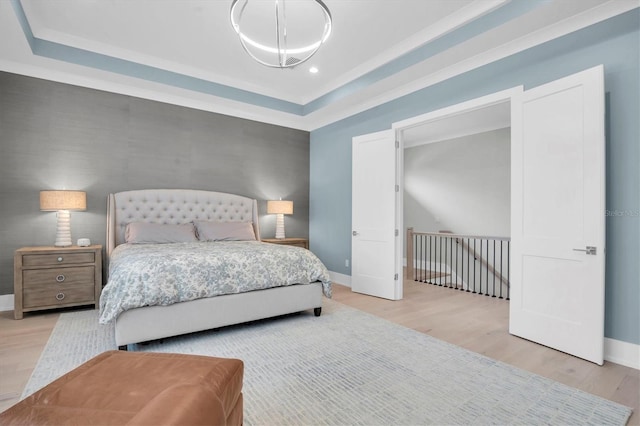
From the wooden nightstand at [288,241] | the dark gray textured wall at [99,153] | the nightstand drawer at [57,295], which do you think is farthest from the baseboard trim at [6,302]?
the wooden nightstand at [288,241]

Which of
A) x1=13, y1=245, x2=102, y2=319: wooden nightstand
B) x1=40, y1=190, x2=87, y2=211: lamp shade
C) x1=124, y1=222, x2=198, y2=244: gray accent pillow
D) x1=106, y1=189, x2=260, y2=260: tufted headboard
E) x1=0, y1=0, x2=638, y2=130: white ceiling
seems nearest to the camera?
x1=0, y1=0, x2=638, y2=130: white ceiling

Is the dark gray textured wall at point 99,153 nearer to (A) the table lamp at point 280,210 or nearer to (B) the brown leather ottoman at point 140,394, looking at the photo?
(A) the table lamp at point 280,210

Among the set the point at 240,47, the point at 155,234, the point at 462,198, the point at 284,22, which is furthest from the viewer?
the point at 462,198

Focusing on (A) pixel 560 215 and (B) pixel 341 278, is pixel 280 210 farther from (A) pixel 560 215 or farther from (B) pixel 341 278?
(A) pixel 560 215

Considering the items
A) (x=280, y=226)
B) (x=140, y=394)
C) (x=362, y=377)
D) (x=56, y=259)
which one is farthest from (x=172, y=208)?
(x=140, y=394)

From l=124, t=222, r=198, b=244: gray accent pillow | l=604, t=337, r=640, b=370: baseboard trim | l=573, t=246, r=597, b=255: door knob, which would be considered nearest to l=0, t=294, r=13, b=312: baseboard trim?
l=124, t=222, r=198, b=244: gray accent pillow

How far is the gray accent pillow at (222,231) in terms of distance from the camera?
173 inches

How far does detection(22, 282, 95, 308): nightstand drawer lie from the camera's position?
3.35m

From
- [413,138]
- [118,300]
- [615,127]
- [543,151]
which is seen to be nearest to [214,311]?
[118,300]

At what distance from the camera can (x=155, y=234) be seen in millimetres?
3990

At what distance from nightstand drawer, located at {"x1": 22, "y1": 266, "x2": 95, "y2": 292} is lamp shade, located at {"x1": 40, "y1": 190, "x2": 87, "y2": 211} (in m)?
0.68

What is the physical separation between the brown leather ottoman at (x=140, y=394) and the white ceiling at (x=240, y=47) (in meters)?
3.08

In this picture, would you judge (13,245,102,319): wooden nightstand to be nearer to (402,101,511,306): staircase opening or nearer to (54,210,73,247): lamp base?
(54,210,73,247): lamp base

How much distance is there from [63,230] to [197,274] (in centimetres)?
216
